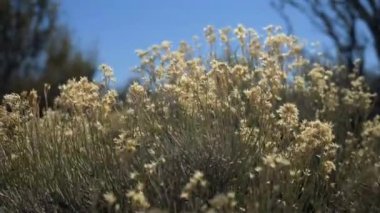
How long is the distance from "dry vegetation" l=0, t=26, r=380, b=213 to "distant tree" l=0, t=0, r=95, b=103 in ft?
40.9

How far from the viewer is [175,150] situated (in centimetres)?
459

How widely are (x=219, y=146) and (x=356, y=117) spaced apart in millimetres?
3154

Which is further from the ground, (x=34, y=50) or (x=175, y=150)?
(x=34, y=50)

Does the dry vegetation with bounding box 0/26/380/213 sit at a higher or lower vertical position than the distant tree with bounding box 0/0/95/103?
lower

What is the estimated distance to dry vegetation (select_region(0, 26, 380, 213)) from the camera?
167 inches

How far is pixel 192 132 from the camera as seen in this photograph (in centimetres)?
472

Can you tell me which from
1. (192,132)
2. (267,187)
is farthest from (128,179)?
(267,187)

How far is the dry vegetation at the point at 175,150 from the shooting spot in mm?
4246

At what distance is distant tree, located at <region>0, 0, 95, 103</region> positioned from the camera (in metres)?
18.7

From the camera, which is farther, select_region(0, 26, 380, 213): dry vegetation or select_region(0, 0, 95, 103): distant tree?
select_region(0, 0, 95, 103): distant tree

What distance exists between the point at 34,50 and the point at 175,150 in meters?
15.8

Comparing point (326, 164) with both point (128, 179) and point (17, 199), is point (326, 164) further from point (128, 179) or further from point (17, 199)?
point (17, 199)

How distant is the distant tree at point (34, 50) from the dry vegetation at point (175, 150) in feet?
40.9

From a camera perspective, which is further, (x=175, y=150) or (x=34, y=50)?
(x=34, y=50)
